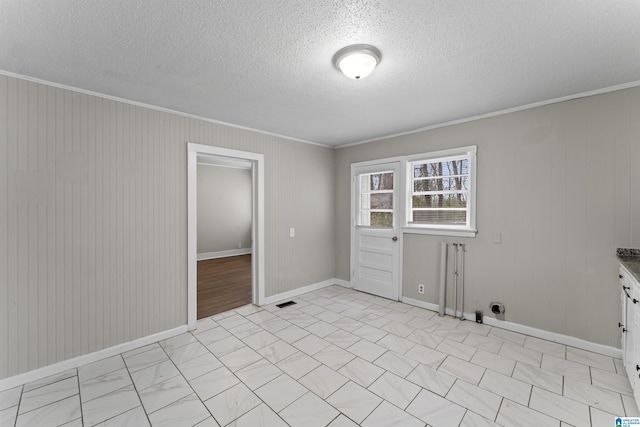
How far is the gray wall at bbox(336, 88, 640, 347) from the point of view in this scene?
2576 mm

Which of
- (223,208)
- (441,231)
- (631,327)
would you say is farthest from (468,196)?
(223,208)

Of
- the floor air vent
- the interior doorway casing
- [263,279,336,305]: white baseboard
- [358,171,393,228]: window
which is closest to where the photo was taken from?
the interior doorway casing

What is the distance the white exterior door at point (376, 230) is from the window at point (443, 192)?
10.2 inches

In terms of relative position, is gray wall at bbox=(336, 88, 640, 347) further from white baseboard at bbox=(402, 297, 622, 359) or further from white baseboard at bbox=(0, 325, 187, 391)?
white baseboard at bbox=(0, 325, 187, 391)

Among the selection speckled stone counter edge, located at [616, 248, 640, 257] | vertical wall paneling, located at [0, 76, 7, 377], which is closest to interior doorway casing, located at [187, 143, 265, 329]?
vertical wall paneling, located at [0, 76, 7, 377]

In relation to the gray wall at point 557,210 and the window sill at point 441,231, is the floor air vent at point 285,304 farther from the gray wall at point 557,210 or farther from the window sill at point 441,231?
the gray wall at point 557,210

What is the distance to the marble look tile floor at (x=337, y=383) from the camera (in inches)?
74.7

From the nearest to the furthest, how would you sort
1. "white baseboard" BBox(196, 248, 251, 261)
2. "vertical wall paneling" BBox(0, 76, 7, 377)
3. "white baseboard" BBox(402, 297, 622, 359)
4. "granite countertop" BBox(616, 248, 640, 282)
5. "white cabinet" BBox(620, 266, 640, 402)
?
"white cabinet" BBox(620, 266, 640, 402) → "granite countertop" BBox(616, 248, 640, 282) → "vertical wall paneling" BBox(0, 76, 7, 377) → "white baseboard" BBox(402, 297, 622, 359) → "white baseboard" BBox(196, 248, 251, 261)

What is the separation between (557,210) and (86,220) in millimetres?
4692

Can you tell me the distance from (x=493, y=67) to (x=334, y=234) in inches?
138

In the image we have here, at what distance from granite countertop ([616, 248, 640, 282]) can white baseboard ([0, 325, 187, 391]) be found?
4.20m

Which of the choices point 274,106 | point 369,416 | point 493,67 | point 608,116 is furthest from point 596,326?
point 274,106

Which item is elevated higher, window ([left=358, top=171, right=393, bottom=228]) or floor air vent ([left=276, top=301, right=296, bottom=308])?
window ([left=358, top=171, right=393, bottom=228])

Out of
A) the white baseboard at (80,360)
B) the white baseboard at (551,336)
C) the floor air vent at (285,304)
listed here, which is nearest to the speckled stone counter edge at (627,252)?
the white baseboard at (551,336)
